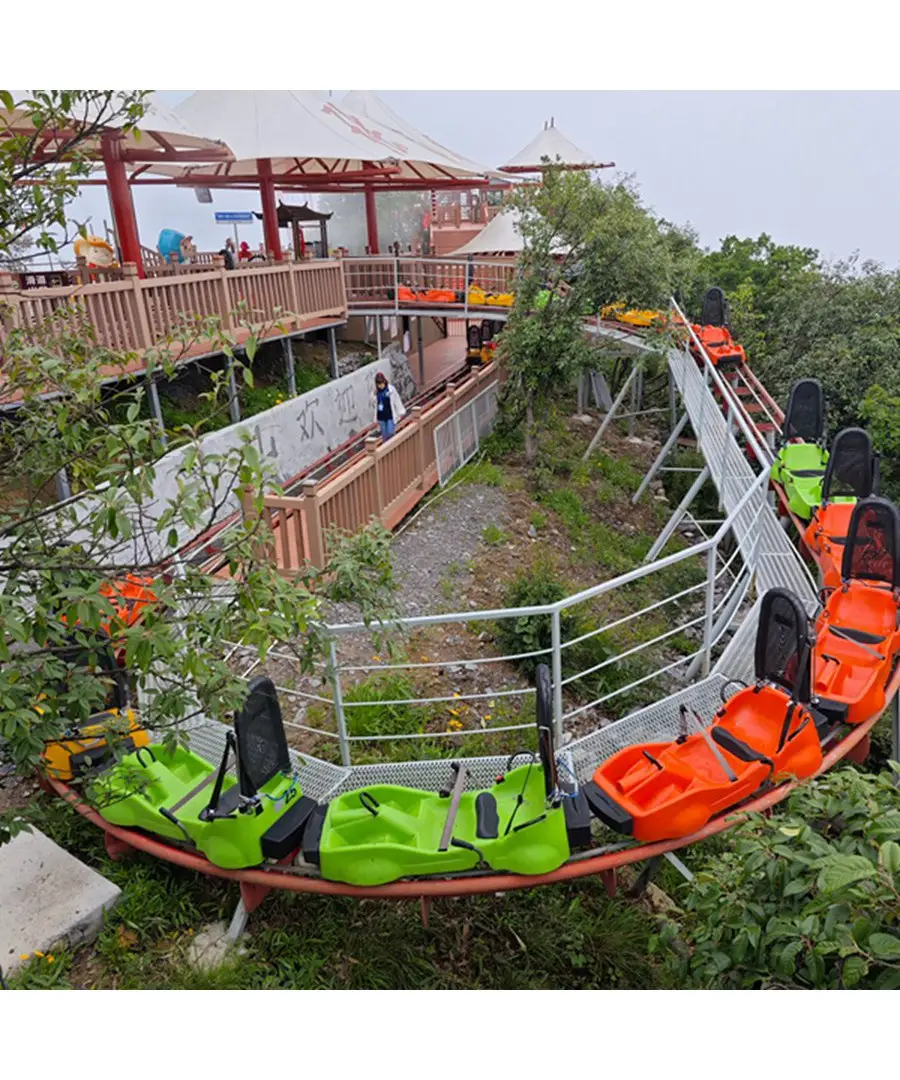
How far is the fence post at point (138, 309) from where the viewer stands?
834 cm

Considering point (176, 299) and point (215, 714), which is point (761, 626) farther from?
point (176, 299)

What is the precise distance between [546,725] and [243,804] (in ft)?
5.76

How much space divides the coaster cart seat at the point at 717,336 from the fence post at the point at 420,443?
5.92 m


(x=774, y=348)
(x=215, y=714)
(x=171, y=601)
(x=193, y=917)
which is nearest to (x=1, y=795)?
(x=193, y=917)

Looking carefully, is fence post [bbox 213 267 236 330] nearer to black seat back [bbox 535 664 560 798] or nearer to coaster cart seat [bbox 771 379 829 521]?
coaster cart seat [bbox 771 379 829 521]

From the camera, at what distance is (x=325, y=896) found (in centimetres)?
469

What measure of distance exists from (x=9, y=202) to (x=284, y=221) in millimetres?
14447

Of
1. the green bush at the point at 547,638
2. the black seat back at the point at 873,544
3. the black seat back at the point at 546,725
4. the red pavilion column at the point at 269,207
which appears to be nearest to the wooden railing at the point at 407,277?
the red pavilion column at the point at 269,207

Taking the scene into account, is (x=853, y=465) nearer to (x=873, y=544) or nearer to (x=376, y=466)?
(x=873, y=544)

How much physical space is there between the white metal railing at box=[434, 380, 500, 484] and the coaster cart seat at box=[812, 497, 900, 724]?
575 centimetres

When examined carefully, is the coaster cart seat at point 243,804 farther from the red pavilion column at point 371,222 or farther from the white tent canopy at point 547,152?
the white tent canopy at point 547,152

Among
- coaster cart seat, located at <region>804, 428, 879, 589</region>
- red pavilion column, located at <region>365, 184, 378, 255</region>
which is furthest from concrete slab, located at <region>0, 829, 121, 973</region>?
red pavilion column, located at <region>365, 184, 378, 255</region>

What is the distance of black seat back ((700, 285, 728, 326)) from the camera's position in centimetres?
1431

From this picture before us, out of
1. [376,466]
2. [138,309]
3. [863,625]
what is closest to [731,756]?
[863,625]
